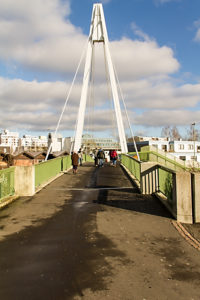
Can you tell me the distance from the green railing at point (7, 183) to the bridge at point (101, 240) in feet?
0.09

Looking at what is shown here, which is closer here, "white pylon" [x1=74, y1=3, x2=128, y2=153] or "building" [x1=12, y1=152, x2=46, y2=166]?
"white pylon" [x1=74, y1=3, x2=128, y2=153]

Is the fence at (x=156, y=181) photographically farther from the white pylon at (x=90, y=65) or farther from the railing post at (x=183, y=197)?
the white pylon at (x=90, y=65)

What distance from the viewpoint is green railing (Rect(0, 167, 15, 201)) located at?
7937mm

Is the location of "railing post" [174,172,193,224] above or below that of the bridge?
above

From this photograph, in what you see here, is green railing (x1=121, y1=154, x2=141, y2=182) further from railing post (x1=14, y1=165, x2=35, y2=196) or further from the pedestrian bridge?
railing post (x1=14, y1=165, x2=35, y2=196)

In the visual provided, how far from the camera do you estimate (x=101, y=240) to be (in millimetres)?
4848

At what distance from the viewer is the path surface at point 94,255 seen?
315 centimetres

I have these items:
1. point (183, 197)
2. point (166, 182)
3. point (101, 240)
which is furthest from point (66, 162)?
point (101, 240)

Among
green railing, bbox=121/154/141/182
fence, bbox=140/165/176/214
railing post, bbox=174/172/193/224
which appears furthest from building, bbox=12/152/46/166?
railing post, bbox=174/172/193/224

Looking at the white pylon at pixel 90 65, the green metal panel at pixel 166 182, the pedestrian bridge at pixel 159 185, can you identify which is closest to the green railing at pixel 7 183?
the pedestrian bridge at pixel 159 185

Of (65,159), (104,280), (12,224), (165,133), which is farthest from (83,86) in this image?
(165,133)

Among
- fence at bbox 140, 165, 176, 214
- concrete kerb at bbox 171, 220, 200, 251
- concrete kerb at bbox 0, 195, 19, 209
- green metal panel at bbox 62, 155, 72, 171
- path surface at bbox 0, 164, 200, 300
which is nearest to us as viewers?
path surface at bbox 0, 164, 200, 300

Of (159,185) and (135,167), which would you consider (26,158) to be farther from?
(159,185)

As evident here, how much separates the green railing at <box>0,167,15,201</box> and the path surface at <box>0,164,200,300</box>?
0.89m
